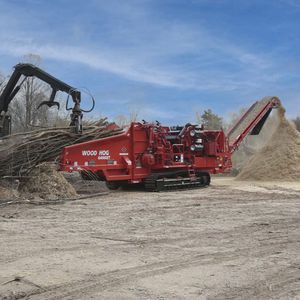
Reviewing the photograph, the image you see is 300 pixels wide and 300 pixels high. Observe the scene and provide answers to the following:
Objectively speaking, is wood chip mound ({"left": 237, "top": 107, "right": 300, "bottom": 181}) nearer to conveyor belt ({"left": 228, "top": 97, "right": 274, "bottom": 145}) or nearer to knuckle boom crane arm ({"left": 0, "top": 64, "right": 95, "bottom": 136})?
conveyor belt ({"left": 228, "top": 97, "right": 274, "bottom": 145})

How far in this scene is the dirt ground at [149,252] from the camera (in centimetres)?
586

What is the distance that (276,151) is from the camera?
26969 mm

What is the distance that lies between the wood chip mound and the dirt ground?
481 inches

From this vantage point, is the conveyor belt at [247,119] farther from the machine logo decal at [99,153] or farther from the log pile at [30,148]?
the log pile at [30,148]

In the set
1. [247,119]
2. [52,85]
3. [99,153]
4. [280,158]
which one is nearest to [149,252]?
[99,153]

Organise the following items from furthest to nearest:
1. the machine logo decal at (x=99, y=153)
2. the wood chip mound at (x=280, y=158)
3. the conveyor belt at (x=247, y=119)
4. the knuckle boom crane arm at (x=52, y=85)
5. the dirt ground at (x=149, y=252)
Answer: the wood chip mound at (x=280, y=158) → the conveyor belt at (x=247, y=119) → the machine logo decal at (x=99, y=153) → the knuckle boom crane arm at (x=52, y=85) → the dirt ground at (x=149, y=252)

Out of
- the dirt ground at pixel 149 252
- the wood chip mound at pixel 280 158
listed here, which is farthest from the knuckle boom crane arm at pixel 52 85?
the wood chip mound at pixel 280 158

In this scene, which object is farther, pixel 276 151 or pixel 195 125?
pixel 276 151

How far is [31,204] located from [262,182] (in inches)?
545

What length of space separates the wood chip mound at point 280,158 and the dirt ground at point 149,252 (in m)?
12.2

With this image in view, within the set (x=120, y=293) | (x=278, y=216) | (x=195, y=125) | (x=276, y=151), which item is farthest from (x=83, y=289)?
(x=276, y=151)

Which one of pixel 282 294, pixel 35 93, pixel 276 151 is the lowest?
pixel 282 294

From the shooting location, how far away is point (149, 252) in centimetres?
777

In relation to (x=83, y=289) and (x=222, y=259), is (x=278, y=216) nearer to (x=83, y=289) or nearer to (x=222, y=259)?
(x=222, y=259)
